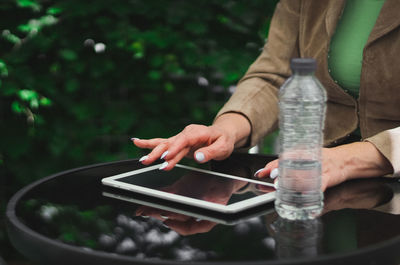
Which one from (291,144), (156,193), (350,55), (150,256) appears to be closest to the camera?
(150,256)

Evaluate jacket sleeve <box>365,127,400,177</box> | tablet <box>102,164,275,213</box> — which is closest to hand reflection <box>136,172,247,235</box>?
tablet <box>102,164,275,213</box>

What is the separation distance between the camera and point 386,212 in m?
1.10

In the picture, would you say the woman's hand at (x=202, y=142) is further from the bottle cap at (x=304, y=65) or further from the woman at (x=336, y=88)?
the bottle cap at (x=304, y=65)

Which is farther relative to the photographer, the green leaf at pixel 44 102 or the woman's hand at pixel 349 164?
the green leaf at pixel 44 102

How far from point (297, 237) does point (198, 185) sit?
332 millimetres

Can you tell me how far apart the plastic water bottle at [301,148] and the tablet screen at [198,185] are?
0.42 feet

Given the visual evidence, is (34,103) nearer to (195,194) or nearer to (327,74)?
(327,74)

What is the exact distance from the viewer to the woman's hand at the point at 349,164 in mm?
1238

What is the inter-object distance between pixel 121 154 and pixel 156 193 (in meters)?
1.73

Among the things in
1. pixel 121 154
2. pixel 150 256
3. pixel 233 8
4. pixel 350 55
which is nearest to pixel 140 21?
pixel 233 8

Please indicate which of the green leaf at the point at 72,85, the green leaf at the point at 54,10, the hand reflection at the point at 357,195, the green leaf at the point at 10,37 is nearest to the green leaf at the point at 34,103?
the green leaf at the point at 72,85

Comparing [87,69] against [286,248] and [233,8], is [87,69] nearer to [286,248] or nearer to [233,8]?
[233,8]

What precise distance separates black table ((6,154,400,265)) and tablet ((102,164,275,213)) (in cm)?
2

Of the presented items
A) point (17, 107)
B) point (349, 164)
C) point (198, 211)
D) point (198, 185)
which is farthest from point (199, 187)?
point (17, 107)
